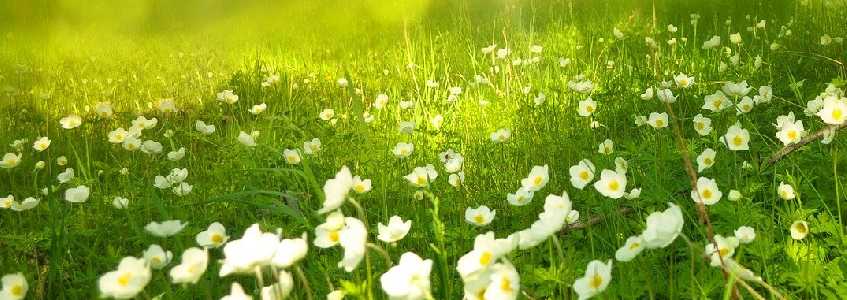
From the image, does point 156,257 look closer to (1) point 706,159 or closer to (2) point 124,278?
(2) point 124,278

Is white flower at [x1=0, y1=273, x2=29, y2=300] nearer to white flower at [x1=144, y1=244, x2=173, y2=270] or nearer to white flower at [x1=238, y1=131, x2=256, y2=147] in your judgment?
white flower at [x1=144, y1=244, x2=173, y2=270]

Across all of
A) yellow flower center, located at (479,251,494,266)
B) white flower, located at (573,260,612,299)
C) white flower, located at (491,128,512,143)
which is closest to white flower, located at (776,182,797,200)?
white flower, located at (573,260,612,299)

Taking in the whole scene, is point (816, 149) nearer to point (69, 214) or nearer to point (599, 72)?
point (599, 72)

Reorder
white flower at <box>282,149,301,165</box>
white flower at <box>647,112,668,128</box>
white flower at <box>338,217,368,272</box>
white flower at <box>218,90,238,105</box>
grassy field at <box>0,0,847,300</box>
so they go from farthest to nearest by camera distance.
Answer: white flower at <box>218,90,238,105</box>, white flower at <box>282,149,301,165</box>, white flower at <box>647,112,668,128</box>, grassy field at <box>0,0,847,300</box>, white flower at <box>338,217,368,272</box>

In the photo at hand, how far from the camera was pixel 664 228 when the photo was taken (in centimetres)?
121

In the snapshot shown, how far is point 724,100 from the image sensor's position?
261 centimetres

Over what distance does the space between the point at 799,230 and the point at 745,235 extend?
161 mm

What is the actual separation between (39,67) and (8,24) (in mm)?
2689

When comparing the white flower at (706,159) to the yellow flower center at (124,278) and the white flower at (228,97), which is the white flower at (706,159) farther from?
the white flower at (228,97)

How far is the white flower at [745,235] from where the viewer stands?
1.64m

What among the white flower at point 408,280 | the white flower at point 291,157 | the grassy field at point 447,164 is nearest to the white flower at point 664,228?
the grassy field at point 447,164

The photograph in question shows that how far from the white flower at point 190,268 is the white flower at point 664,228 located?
0.77 m

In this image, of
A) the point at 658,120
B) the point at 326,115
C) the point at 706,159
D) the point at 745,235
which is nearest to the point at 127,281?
the point at 745,235

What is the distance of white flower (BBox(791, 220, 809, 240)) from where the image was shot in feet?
5.54
